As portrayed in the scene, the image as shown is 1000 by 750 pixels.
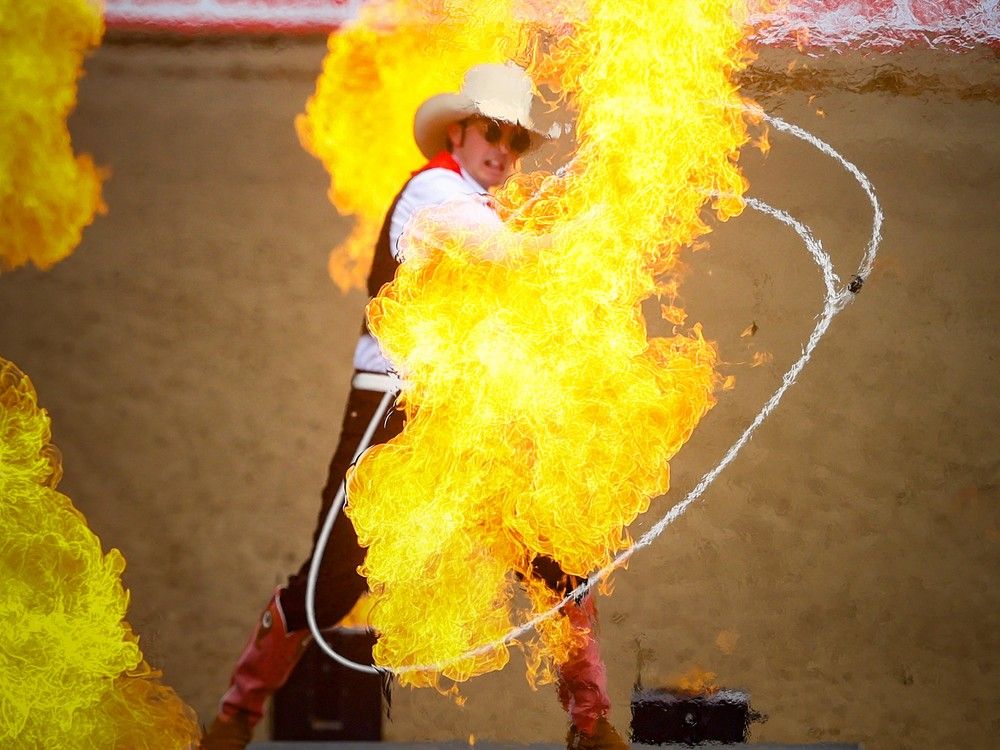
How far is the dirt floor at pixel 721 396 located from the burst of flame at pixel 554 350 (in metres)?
0.15

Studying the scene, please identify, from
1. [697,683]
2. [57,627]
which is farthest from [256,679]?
[697,683]

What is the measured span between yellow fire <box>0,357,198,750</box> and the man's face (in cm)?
182

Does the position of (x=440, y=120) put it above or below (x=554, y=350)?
above

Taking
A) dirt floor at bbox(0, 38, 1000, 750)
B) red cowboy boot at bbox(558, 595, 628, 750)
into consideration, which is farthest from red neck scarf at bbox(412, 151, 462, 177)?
red cowboy boot at bbox(558, 595, 628, 750)

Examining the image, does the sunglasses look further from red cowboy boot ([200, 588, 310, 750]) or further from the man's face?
red cowboy boot ([200, 588, 310, 750])

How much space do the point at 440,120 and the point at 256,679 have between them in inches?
81.7

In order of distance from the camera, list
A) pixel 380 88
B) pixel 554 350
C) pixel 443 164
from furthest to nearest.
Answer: pixel 380 88 < pixel 443 164 < pixel 554 350

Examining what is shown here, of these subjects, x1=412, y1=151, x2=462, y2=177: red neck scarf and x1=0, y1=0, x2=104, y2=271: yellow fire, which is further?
x1=0, y1=0, x2=104, y2=271: yellow fire

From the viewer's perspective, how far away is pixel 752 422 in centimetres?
358

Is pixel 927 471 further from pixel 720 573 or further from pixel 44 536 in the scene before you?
pixel 44 536

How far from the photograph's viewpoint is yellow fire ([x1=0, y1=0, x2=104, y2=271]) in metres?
3.71

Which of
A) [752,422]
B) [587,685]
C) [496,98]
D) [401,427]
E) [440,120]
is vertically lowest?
[587,685]

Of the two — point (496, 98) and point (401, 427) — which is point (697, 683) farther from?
point (496, 98)

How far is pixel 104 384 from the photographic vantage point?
3709 mm
